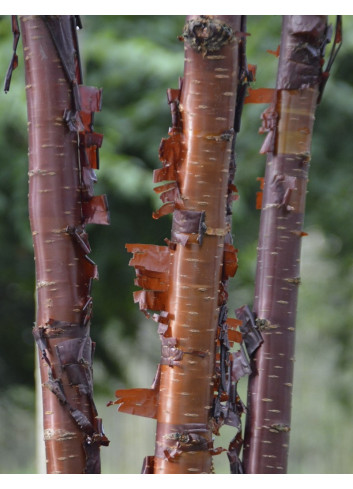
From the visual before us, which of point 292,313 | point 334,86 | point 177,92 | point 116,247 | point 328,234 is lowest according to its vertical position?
point 292,313

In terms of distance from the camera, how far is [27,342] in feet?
7.95

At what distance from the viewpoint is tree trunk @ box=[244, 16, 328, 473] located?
614mm

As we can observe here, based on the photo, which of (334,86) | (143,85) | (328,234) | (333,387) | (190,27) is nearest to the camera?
(190,27)

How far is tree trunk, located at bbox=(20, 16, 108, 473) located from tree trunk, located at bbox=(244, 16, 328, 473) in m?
0.16

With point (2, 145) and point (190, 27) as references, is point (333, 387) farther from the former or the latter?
point (190, 27)

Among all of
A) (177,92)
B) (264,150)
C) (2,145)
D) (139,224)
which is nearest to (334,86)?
(139,224)

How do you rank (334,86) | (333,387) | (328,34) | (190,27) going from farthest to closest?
(333,387) → (334,86) → (328,34) → (190,27)

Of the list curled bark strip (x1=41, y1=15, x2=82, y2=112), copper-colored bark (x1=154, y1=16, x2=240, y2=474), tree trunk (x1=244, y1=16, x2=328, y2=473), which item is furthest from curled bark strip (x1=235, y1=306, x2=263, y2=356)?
curled bark strip (x1=41, y1=15, x2=82, y2=112)

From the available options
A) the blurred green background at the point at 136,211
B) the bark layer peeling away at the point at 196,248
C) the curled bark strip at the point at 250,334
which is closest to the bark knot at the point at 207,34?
the bark layer peeling away at the point at 196,248

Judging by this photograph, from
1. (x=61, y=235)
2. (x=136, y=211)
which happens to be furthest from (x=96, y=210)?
(x=136, y=211)

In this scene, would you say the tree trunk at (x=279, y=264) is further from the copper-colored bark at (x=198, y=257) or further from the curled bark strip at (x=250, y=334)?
the copper-colored bark at (x=198, y=257)

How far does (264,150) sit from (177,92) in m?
0.14

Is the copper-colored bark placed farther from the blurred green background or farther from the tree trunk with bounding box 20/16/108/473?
the blurred green background

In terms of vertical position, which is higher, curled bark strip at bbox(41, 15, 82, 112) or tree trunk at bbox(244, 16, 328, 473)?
curled bark strip at bbox(41, 15, 82, 112)
